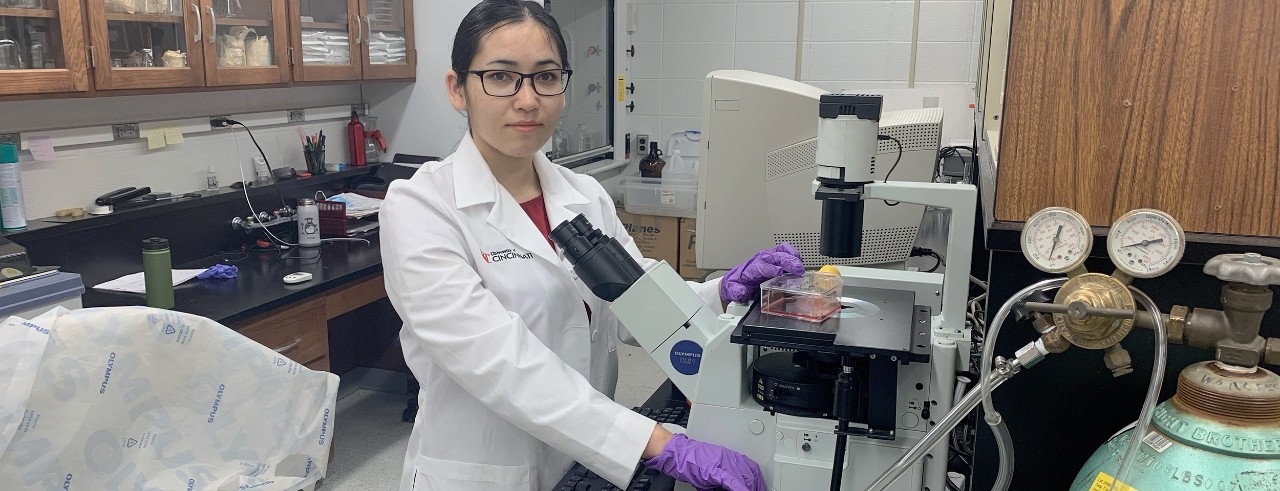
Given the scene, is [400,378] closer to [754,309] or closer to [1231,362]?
[754,309]

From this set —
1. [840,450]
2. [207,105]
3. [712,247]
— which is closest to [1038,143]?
[840,450]

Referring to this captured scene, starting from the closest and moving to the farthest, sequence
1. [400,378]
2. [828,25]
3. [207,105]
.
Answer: [207,105] < [400,378] < [828,25]

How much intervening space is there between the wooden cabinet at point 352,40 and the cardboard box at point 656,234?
139 centimetres

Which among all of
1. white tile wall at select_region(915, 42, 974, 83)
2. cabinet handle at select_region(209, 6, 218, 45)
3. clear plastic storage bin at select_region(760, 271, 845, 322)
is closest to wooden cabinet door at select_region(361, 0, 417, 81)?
cabinet handle at select_region(209, 6, 218, 45)

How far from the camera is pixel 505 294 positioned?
1.38 meters

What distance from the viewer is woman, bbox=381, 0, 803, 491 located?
1.22 m

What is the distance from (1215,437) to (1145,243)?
0.65 feet

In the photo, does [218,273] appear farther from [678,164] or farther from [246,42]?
[678,164]

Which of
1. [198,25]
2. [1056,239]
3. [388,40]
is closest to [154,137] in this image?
[198,25]

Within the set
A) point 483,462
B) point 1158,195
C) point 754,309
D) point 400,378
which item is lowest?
point 400,378

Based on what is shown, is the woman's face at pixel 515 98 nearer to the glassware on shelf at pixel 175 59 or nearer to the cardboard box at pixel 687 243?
the glassware on shelf at pixel 175 59

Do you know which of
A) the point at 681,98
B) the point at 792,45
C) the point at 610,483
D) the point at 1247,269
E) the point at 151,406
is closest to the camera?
the point at 1247,269

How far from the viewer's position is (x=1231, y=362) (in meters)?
0.86

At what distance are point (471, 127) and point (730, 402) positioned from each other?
697 mm
